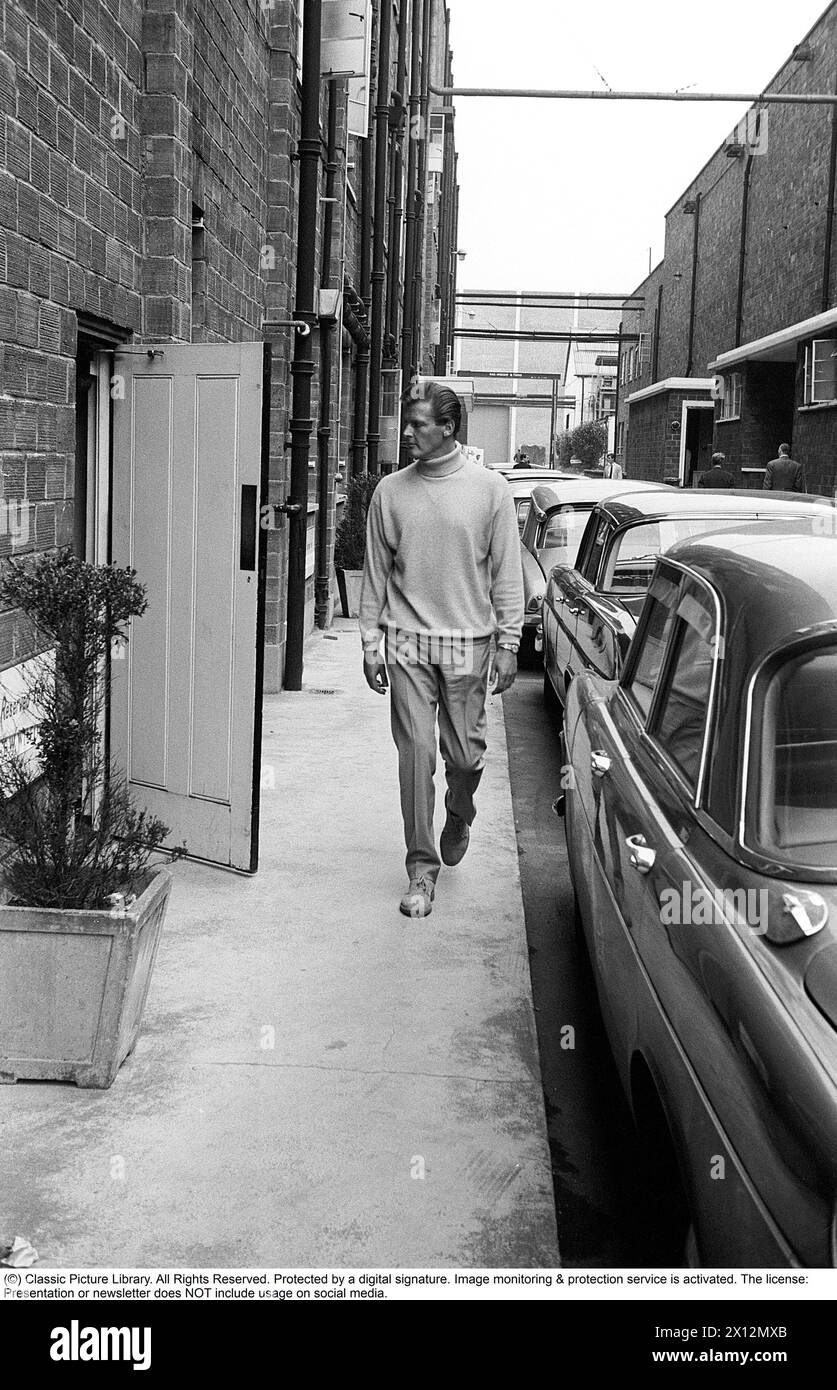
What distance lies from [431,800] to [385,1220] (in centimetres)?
226

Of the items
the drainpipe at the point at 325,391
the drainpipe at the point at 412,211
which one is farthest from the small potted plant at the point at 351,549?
the drainpipe at the point at 412,211

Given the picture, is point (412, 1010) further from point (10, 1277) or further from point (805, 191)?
point (805, 191)

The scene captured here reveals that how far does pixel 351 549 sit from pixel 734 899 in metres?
12.8

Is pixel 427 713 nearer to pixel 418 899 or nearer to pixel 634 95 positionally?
pixel 418 899

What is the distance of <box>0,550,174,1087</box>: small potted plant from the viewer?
12.4 ft

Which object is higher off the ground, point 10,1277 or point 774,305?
point 774,305

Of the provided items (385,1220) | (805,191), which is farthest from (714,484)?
(385,1220)

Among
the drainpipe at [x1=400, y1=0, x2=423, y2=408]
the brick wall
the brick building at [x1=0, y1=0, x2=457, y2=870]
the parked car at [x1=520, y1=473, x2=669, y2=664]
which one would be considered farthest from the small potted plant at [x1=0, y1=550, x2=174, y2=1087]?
the drainpipe at [x1=400, y1=0, x2=423, y2=408]

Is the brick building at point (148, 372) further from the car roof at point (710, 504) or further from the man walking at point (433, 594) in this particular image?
the car roof at point (710, 504)

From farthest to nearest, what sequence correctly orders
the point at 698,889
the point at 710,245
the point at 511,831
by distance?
the point at 710,245
the point at 511,831
the point at 698,889

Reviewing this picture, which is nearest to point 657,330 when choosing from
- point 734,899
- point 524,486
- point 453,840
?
point 524,486

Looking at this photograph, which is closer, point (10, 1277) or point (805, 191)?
point (10, 1277)

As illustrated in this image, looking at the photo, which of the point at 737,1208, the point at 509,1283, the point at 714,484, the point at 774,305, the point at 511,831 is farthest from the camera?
the point at 774,305

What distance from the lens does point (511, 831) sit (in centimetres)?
678
